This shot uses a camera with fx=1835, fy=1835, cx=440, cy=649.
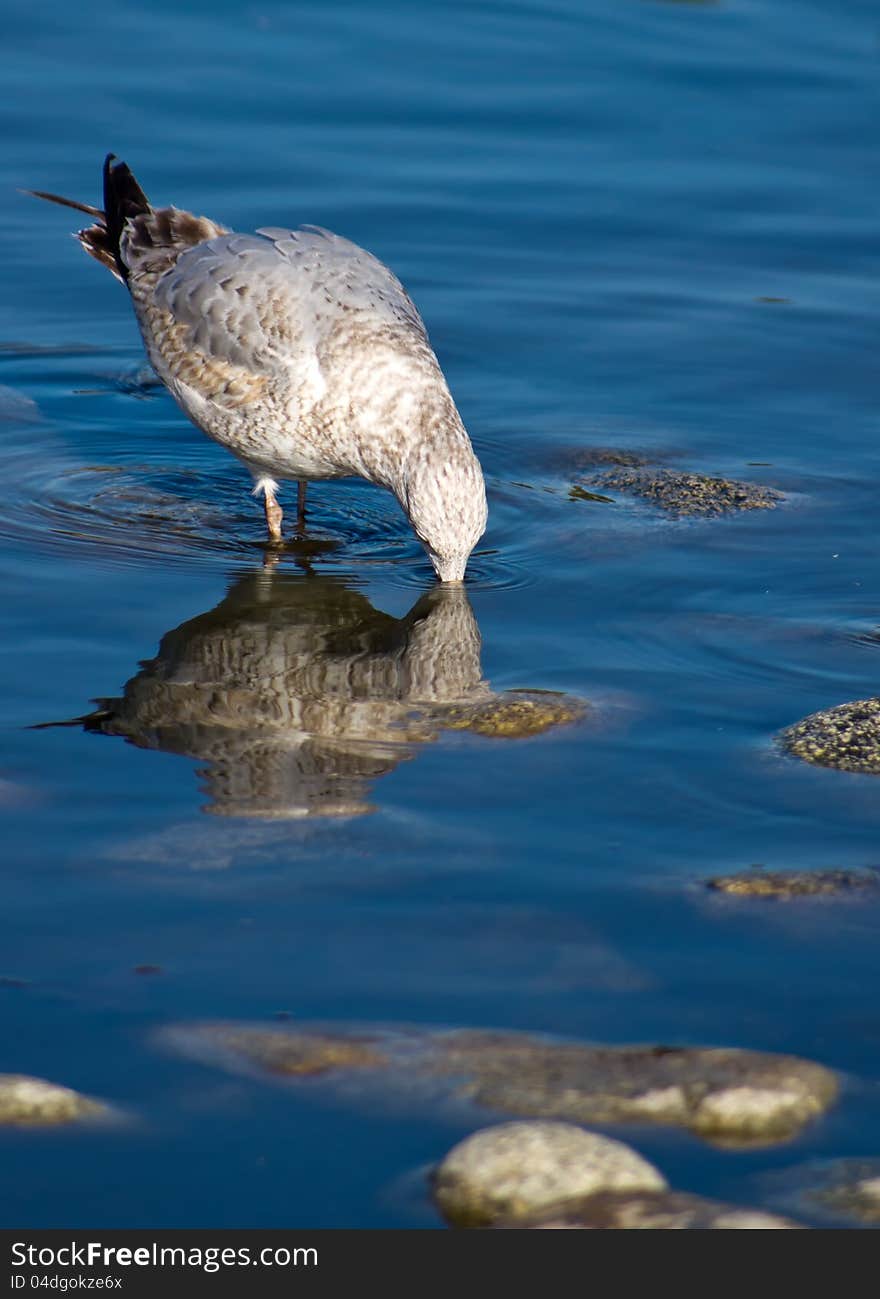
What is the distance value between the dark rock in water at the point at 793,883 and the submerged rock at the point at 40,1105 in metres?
1.95

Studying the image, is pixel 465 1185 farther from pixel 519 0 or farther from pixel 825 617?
pixel 519 0

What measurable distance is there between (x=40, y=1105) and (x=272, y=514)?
4331 mm

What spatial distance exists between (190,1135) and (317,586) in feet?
12.4

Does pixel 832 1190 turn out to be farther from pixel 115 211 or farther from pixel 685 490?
pixel 115 211

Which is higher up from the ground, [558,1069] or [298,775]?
[298,775]

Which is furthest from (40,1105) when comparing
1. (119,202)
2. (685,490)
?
(119,202)

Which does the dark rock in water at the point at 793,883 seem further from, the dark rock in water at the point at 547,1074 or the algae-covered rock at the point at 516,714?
the algae-covered rock at the point at 516,714

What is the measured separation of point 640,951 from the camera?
5.05 m

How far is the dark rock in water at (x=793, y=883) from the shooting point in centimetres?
531

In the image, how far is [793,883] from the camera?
17.6 feet

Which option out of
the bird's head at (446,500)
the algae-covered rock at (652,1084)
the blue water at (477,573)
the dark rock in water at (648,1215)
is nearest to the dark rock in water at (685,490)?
the blue water at (477,573)

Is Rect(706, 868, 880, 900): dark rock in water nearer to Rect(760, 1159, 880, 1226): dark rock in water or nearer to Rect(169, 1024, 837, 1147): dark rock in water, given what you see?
Rect(169, 1024, 837, 1147): dark rock in water

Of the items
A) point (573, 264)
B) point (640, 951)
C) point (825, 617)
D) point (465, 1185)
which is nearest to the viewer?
point (465, 1185)

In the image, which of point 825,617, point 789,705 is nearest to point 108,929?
point 789,705
